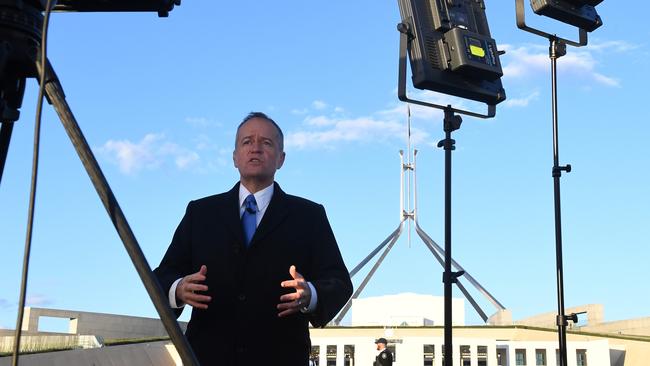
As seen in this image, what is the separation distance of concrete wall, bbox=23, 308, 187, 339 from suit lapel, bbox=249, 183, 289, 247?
2384 cm

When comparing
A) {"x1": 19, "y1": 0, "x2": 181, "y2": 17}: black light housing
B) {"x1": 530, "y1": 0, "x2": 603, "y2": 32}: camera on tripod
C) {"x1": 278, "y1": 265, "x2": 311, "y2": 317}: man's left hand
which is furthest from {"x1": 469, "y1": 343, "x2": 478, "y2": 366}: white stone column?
{"x1": 19, "y1": 0, "x2": 181, "y2": 17}: black light housing

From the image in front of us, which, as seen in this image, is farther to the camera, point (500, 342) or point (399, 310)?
point (399, 310)

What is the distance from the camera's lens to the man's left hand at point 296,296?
183 centimetres

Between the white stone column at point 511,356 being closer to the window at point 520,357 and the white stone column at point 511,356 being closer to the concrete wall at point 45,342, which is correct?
the window at point 520,357

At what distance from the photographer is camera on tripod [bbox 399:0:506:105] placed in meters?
3.56

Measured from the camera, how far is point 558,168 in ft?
12.8

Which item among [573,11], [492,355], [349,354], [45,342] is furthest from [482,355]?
[573,11]

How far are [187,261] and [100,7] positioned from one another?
96 cm

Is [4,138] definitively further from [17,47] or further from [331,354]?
[331,354]

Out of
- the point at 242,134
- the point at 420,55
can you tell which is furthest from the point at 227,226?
the point at 420,55

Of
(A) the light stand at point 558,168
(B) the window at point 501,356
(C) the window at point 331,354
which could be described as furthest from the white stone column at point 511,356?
(A) the light stand at point 558,168

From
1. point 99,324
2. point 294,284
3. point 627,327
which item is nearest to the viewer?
point 294,284

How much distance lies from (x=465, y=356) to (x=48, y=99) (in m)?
18.2

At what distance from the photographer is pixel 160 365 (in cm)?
2064
